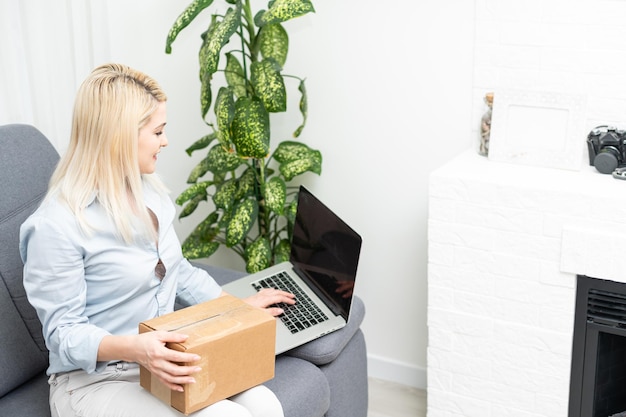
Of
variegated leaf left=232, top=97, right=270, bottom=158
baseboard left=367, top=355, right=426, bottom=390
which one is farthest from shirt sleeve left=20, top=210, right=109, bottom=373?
baseboard left=367, top=355, right=426, bottom=390

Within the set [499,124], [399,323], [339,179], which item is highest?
[499,124]

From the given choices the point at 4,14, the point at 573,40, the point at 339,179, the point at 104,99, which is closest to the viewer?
the point at 104,99

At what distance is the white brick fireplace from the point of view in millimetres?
2016

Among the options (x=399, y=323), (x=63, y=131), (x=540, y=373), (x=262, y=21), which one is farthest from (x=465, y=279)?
(x=63, y=131)

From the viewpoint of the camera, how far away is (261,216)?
104 inches

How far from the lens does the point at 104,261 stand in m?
1.76

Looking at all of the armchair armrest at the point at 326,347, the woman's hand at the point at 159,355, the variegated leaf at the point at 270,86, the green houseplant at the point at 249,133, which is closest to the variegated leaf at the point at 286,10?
the green houseplant at the point at 249,133

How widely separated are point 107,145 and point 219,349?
1.64 feet

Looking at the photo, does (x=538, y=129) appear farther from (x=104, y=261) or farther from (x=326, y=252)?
(x=104, y=261)

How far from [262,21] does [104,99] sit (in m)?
0.73

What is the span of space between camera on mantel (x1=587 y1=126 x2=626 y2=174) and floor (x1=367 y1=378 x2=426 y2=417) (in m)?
0.99

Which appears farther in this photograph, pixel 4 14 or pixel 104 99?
pixel 4 14

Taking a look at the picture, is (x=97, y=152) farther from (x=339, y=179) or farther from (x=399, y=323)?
(x=399, y=323)

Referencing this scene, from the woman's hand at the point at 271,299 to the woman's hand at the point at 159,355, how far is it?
43cm
